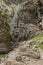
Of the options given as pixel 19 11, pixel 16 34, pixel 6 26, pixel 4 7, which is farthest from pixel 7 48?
pixel 4 7

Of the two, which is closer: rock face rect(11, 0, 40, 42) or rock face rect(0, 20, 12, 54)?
rock face rect(0, 20, 12, 54)

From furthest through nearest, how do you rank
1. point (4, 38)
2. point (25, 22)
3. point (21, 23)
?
point (25, 22)
point (21, 23)
point (4, 38)

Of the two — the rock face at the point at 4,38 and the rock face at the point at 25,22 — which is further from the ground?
the rock face at the point at 25,22

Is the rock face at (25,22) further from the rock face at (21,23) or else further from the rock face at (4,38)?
the rock face at (4,38)

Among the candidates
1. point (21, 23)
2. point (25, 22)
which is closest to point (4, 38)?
point (21, 23)

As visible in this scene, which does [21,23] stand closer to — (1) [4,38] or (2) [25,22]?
(2) [25,22]

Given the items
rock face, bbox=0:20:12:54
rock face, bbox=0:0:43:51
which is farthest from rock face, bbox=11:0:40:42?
rock face, bbox=0:20:12:54

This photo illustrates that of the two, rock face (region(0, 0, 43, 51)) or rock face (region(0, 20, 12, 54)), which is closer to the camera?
rock face (region(0, 20, 12, 54))

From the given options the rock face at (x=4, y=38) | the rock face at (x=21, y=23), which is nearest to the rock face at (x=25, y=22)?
the rock face at (x=21, y=23)

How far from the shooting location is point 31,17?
112 feet

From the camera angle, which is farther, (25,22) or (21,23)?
(25,22)

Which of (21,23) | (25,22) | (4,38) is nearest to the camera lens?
(4,38)

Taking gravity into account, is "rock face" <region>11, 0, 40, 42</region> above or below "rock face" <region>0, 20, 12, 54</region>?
above

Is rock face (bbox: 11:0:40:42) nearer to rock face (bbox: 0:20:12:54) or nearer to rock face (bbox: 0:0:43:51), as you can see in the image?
rock face (bbox: 0:0:43:51)
